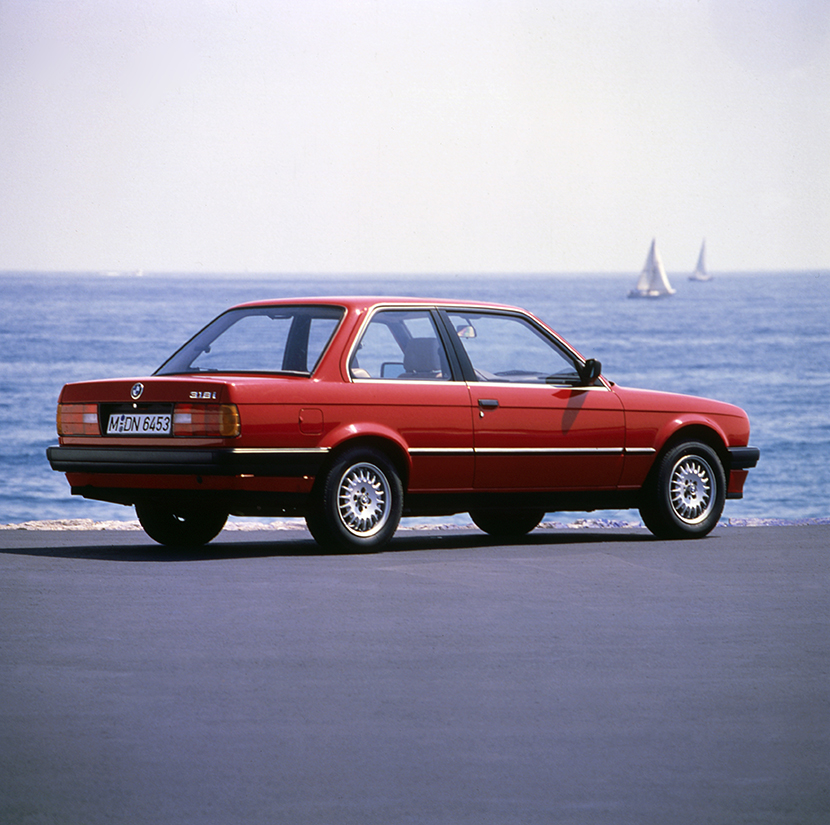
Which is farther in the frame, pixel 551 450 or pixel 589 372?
pixel 589 372

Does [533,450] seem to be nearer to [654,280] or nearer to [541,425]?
[541,425]

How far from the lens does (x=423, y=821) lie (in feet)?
13.9

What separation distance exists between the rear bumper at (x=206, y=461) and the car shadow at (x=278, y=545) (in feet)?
2.14

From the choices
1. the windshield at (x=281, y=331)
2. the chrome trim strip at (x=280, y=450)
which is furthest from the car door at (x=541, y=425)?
the chrome trim strip at (x=280, y=450)

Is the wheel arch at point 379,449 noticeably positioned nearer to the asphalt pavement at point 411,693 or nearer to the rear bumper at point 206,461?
the rear bumper at point 206,461

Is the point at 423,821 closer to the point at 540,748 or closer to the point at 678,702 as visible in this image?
the point at 540,748

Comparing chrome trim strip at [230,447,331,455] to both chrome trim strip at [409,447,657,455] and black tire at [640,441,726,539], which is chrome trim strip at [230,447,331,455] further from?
black tire at [640,441,726,539]

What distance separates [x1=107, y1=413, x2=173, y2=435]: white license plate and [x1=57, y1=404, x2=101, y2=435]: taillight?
Result: 0.16 metres

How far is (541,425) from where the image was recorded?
466 inches

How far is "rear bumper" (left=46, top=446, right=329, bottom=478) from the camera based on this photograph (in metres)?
10.3

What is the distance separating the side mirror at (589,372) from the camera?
12.1 m

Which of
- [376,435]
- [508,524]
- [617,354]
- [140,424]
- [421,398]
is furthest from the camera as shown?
[617,354]

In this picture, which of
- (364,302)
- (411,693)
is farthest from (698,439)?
(411,693)

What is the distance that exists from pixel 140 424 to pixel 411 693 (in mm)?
5054
